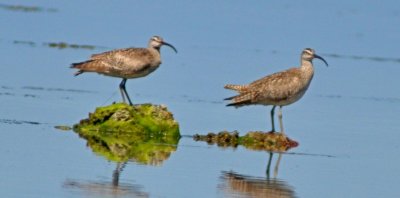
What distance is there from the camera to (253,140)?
71.5ft

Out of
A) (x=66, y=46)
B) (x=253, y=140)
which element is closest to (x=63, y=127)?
(x=253, y=140)

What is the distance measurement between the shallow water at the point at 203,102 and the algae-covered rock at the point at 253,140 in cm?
24

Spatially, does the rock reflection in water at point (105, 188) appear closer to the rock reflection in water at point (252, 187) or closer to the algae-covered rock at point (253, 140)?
the rock reflection in water at point (252, 187)

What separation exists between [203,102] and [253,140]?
4.63 metres

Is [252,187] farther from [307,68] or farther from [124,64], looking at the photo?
[124,64]

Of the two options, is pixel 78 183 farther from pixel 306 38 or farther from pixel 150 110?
pixel 306 38

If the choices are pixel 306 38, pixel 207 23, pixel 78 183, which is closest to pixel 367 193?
pixel 78 183

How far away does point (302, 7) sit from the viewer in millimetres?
60844

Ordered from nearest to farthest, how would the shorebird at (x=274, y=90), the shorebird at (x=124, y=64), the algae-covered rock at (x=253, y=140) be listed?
the algae-covered rock at (x=253, y=140) → the shorebird at (x=274, y=90) → the shorebird at (x=124, y=64)

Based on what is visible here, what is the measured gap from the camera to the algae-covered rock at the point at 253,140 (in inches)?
852

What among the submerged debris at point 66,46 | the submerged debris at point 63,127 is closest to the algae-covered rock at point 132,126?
the submerged debris at point 63,127

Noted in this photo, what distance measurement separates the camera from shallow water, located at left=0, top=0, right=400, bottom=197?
1789 cm

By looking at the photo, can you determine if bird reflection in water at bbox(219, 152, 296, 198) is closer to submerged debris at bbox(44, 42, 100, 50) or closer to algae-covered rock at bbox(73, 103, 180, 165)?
algae-covered rock at bbox(73, 103, 180, 165)

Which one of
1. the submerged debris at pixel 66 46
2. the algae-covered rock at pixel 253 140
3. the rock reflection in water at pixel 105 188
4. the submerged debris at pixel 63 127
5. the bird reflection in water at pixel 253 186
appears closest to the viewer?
the rock reflection in water at pixel 105 188
